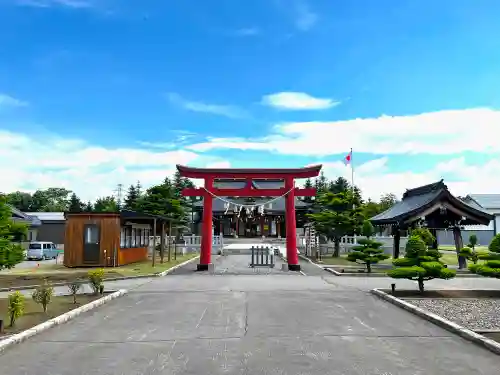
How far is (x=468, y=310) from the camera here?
37.9 ft

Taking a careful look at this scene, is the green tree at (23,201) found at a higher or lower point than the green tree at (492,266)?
higher

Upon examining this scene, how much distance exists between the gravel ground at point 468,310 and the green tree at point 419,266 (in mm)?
857

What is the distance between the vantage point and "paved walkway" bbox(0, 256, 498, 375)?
6.53 meters

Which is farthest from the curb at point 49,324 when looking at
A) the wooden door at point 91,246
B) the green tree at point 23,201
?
the green tree at point 23,201

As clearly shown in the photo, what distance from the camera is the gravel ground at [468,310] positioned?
962 cm

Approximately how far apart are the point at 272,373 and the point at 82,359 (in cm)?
301

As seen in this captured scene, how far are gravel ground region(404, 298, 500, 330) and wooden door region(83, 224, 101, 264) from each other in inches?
699

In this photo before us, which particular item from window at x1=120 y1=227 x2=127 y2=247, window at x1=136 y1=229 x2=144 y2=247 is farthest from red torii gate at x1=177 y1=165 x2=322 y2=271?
window at x1=136 y1=229 x2=144 y2=247

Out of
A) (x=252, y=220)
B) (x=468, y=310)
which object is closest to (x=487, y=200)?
(x=252, y=220)

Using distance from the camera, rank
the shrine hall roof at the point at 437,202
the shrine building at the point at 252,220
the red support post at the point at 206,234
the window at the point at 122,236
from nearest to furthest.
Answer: the red support post at the point at 206,234
the shrine hall roof at the point at 437,202
the window at the point at 122,236
the shrine building at the point at 252,220

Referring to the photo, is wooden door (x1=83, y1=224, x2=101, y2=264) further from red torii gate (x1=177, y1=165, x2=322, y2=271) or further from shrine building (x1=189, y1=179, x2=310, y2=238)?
shrine building (x1=189, y1=179, x2=310, y2=238)

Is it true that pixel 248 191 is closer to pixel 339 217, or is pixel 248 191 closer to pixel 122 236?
pixel 122 236

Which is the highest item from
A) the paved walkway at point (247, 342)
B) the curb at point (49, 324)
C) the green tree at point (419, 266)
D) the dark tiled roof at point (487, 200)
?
the dark tiled roof at point (487, 200)

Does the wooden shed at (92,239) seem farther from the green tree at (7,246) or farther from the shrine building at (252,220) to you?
the shrine building at (252,220)
